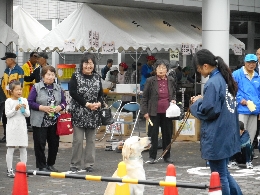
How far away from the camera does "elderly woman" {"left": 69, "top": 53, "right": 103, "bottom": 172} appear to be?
12.1m

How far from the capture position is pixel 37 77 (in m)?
17.2

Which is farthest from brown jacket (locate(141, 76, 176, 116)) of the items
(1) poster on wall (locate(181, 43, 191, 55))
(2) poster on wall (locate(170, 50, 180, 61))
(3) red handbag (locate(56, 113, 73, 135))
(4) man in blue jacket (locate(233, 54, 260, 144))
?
(1) poster on wall (locate(181, 43, 191, 55))

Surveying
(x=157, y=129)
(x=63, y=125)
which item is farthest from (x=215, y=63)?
(x=157, y=129)

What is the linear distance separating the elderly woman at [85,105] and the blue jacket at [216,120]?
14.1 feet

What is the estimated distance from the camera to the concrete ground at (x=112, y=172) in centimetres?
1040

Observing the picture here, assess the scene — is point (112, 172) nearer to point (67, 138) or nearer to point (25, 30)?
point (67, 138)

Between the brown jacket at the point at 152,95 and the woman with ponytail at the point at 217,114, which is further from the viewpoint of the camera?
the brown jacket at the point at 152,95

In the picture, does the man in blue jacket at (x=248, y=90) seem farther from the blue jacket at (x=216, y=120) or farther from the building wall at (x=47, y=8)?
the building wall at (x=47, y=8)

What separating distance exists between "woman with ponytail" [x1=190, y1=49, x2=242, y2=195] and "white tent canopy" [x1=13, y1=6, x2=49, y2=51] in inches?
571

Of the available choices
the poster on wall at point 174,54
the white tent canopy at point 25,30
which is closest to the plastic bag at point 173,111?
the poster on wall at point 174,54

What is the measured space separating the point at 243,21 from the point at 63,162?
16022 mm

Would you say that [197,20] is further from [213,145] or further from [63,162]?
[213,145]

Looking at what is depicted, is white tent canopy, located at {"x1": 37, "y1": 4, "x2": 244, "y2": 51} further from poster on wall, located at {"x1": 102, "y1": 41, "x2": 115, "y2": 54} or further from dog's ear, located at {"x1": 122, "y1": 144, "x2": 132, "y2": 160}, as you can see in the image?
dog's ear, located at {"x1": 122, "y1": 144, "x2": 132, "y2": 160}

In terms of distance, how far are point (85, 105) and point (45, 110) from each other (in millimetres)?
678
